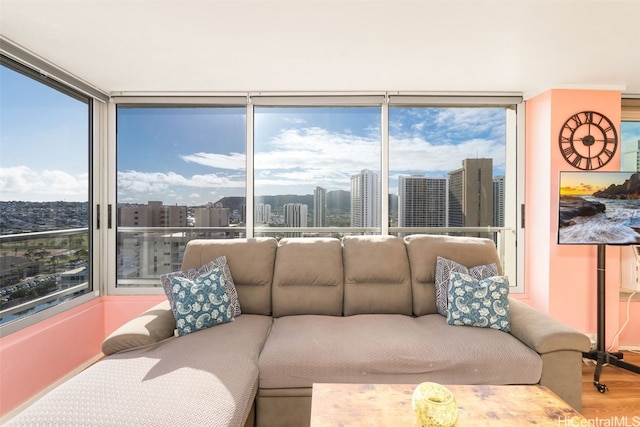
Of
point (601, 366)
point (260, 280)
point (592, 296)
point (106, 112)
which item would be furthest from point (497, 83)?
point (106, 112)

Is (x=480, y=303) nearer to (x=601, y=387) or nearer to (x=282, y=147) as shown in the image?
(x=601, y=387)

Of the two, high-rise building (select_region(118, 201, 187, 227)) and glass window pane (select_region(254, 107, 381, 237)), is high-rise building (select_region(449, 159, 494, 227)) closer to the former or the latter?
glass window pane (select_region(254, 107, 381, 237))

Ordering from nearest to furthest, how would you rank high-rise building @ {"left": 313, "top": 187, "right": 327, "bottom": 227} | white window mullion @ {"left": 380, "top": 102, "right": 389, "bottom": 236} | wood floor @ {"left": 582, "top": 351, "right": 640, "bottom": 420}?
wood floor @ {"left": 582, "top": 351, "right": 640, "bottom": 420}, white window mullion @ {"left": 380, "top": 102, "right": 389, "bottom": 236}, high-rise building @ {"left": 313, "top": 187, "right": 327, "bottom": 227}

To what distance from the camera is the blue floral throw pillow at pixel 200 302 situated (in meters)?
2.24

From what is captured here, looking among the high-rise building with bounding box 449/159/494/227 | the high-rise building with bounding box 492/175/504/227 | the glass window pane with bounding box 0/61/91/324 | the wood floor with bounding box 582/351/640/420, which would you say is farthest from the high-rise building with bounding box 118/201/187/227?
the wood floor with bounding box 582/351/640/420

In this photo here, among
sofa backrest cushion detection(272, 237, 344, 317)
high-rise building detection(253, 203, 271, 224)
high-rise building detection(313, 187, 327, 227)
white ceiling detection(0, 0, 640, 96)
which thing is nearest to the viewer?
white ceiling detection(0, 0, 640, 96)

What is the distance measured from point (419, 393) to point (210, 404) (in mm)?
888

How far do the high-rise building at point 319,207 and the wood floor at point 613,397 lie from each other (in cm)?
255

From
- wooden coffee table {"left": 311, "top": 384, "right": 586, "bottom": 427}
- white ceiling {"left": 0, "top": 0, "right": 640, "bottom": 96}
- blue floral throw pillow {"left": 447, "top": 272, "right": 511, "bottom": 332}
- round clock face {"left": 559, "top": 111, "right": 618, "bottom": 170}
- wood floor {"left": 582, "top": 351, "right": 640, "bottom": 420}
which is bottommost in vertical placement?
wood floor {"left": 582, "top": 351, "right": 640, "bottom": 420}

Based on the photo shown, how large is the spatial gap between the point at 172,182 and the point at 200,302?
1.64 metres

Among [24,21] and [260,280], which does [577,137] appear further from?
[24,21]

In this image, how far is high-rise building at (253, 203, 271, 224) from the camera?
3.46 metres

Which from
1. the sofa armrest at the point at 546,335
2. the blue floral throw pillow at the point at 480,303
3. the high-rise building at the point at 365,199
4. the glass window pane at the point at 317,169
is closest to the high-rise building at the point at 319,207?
the glass window pane at the point at 317,169

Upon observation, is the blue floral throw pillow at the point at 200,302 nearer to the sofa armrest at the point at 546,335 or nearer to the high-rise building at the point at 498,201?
the sofa armrest at the point at 546,335
